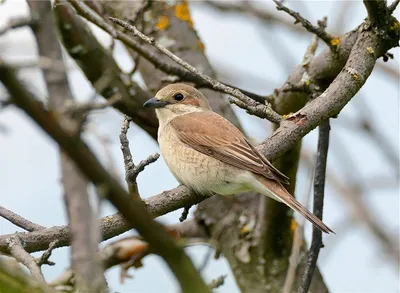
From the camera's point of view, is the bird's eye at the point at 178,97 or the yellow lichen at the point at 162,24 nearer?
the bird's eye at the point at 178,97

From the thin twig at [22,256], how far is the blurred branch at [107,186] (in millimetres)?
1391

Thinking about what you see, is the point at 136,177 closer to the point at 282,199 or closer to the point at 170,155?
the point at 282,199

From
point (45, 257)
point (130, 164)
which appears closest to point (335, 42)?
point (130, 164)

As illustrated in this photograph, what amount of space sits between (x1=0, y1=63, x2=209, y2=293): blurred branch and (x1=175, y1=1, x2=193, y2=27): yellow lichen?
17.7 ft

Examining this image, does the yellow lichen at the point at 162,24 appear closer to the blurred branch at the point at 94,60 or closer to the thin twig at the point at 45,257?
the blurred branch at the point at 94,60

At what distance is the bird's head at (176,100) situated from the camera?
554 centimetres

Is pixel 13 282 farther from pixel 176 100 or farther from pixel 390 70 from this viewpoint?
pixel 390 70

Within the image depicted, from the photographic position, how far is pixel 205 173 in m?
4.61

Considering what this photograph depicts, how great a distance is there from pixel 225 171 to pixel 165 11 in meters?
2.49

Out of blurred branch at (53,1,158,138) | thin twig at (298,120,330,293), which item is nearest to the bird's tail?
thin twig at (298,120,330,293)

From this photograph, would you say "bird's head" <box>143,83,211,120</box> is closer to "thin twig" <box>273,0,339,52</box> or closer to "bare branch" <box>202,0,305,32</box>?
"thin twig" <box>273,0,339,52</box>

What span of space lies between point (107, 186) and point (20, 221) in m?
2.24

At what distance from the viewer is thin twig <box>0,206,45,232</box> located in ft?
11.5

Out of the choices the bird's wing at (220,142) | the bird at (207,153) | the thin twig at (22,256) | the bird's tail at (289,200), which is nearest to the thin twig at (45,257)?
the thin twig at (22,256)
